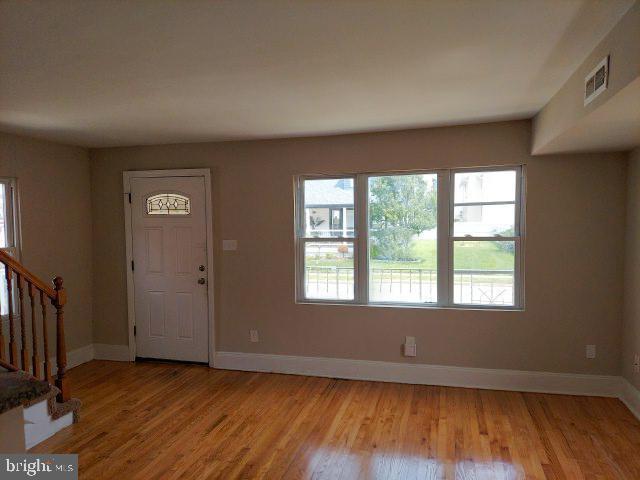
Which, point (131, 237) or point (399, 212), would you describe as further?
point (131, 237)

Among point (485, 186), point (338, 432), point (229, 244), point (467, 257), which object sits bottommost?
point (338, 432)

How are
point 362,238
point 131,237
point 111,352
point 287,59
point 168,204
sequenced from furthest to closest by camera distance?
point 111,352
point 131,237
point 168,204
point 362,238
point 287,59

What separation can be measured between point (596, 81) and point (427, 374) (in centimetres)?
279

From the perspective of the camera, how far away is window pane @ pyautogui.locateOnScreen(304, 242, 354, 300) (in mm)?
4203

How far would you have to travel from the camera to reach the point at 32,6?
1.64 m

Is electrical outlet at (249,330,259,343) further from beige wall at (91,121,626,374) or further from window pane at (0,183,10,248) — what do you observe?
window pane at (0,183,10,248)

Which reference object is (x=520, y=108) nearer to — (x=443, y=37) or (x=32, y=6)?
(x=443, y=37)

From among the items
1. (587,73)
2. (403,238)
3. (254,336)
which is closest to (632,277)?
(403,238)

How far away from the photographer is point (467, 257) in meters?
3.89

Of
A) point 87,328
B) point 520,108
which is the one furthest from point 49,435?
point 520,108

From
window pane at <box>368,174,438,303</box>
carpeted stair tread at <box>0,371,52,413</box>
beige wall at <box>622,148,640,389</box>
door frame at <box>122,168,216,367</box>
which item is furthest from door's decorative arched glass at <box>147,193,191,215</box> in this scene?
beige wall at <box>622,148,640,389</box>

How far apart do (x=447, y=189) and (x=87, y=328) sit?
413 cm

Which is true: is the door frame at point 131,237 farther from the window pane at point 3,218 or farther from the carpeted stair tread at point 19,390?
the carpeted stair tread at point 19,390

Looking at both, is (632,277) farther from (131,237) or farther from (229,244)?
(131,237)
